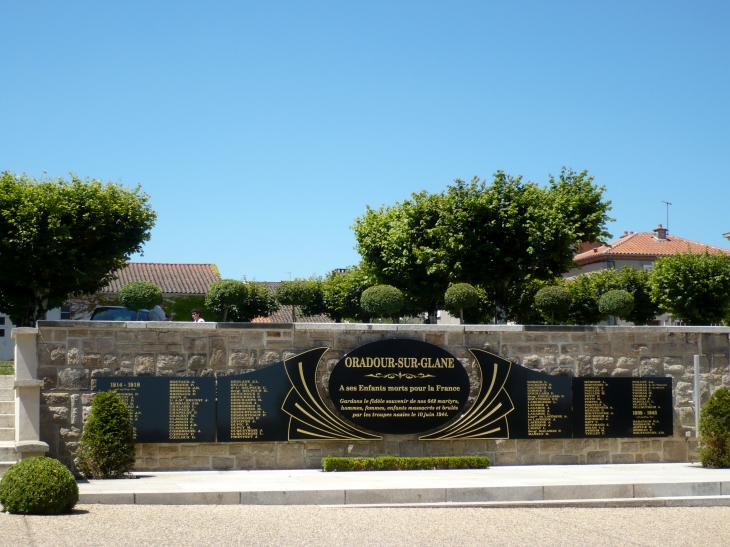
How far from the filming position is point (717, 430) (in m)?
13.0

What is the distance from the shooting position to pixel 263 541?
7781 mm

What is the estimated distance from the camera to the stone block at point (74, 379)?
39.7 ft

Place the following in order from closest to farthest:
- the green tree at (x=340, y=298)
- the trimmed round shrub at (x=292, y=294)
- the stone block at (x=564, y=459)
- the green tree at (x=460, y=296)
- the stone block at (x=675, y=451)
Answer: the stone block at (x=564, y=459) < the stone block at (x=675, y=451) < the green tree at (x=460, y=296) < the trimmed round shrub at (x=292, y=294) < the green tree at (x=340, y=298)

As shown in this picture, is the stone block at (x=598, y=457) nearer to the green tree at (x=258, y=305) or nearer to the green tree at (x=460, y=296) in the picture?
the green tree at (x=460, y=296)

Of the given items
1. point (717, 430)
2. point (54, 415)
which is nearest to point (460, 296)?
point (717, 430)

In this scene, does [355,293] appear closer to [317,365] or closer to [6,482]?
[317,365]

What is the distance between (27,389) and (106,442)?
157 cm

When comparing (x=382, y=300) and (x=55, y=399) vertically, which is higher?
(x=382, y=300)

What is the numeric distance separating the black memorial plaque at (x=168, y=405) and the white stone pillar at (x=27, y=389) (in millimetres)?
895

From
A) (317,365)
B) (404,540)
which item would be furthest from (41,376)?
(404,540)

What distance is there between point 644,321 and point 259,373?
109 feet

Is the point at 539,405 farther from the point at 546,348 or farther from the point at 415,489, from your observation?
the point at 415,489

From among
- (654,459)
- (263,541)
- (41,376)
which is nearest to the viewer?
(263,541)

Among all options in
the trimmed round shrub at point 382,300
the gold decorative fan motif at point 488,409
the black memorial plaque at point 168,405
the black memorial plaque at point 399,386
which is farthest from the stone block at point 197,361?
the gold decorative fan motif at point 488,409
